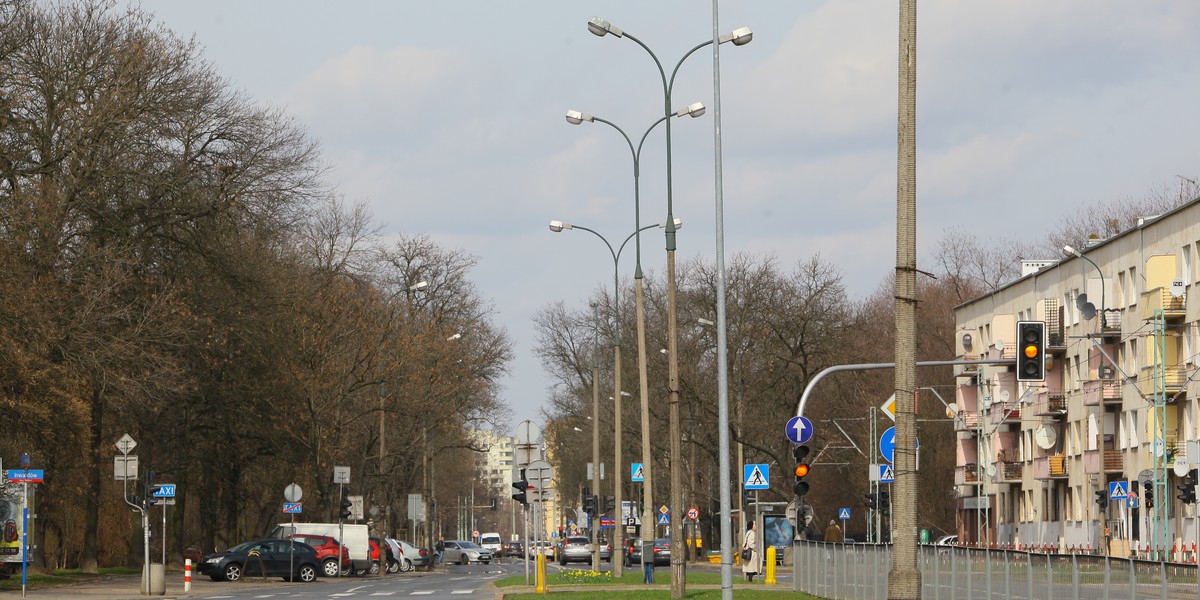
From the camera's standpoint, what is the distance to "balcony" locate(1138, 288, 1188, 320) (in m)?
61.0

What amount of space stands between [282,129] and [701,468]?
45.5 meters

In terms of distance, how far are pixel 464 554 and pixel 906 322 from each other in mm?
76334

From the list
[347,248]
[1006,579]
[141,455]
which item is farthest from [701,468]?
[1006,579]

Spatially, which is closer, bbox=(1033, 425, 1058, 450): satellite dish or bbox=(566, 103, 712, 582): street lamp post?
bbox=(566, 103, 712, 582): street lamp post

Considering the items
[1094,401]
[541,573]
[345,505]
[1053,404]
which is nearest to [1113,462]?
[1094,401]

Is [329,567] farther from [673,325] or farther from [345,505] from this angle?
[673,325]

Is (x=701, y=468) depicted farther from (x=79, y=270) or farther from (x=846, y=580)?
(x=846, y=580)

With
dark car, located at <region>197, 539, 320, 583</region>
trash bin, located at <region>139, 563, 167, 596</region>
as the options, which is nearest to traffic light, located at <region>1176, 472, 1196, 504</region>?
dark car, located at <region>197, 539, 320, 583</region>

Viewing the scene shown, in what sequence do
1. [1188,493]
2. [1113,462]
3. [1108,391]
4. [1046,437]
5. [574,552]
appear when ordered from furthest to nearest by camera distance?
[574,552] < [1046,437] < [1113,462] < [1108,391] < [1188,493]

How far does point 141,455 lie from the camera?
2077 inches

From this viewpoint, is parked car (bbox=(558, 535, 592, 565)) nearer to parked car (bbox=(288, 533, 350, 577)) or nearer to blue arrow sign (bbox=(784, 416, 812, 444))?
parked car (bbox=(288, 533, 350, 577))

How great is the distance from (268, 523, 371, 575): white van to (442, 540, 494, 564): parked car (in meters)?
30.1

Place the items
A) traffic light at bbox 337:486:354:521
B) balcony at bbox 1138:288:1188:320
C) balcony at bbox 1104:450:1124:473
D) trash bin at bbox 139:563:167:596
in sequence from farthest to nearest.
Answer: balcony at bbox 1104:450:1124:473
balcony at bbox 1138:288:1188:320
traffic light at bbox 337:486:354:521
trash bin at bbox 139:563:167:596

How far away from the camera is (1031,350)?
98.7ft
